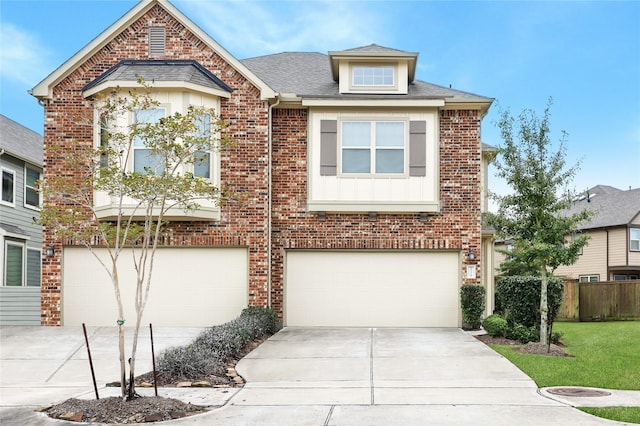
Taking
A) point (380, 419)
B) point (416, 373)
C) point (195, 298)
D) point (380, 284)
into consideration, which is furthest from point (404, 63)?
point (380, 419)

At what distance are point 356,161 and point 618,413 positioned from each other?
1015 centimetres

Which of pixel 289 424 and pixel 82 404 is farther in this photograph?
pixel 82 404

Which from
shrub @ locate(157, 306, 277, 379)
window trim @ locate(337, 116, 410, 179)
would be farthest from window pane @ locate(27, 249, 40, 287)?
window trim @ locate(337, 116, 410, 179)

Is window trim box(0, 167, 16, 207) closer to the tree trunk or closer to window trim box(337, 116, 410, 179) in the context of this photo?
window trim box(337, 116, 410, 179)

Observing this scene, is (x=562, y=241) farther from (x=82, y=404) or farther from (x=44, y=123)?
(x=44, y=123)

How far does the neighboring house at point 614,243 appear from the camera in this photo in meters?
35.9

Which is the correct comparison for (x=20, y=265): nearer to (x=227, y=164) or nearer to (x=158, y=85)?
(x=227, y=164)

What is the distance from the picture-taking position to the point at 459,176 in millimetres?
18266

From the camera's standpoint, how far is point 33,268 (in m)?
22.8

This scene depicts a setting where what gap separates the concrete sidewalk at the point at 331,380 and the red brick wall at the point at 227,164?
1569 mm

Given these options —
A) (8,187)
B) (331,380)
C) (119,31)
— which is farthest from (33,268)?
(331,380)

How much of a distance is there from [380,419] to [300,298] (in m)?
9.62

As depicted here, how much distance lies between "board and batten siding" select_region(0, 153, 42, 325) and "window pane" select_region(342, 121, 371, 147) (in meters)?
9.96

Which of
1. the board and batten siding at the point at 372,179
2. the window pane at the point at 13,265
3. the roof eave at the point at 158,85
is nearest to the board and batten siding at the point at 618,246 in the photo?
the board and batten siding at the point at 372,179
